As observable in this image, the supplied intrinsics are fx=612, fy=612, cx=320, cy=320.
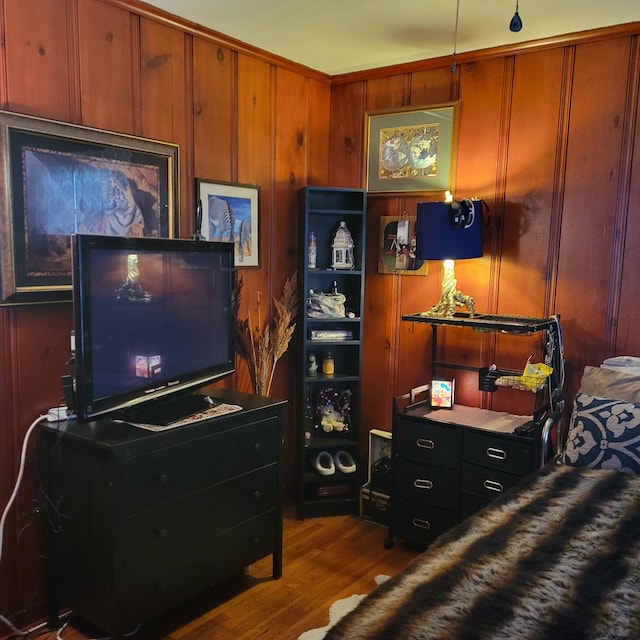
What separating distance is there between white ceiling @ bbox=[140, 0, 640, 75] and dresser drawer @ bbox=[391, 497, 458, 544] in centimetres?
226

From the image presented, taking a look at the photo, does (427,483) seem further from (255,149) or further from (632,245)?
(255,149)

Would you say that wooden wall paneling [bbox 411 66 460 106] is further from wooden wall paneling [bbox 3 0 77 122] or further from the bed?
the bed

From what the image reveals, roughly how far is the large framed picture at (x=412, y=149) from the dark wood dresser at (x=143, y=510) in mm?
1572

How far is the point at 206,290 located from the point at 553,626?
1824mm

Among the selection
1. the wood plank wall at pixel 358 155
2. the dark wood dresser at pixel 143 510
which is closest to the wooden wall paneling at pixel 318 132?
the wood plank wall at pixel 358 155

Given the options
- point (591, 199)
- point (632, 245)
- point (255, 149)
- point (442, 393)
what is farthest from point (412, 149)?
point (442, 393)

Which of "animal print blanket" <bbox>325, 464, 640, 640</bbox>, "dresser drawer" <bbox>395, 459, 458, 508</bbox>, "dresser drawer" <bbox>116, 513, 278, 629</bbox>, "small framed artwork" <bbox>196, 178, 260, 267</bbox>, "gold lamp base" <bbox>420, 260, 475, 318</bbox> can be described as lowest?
"dresser drawer" <bbox>116, 513, 278, 629</bbox>

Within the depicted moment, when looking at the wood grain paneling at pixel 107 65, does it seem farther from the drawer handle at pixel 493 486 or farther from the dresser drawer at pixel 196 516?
the drawer handle at pixel 493 486

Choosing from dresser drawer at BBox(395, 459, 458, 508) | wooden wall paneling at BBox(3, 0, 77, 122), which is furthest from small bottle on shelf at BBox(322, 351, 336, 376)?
wooden wall paneling at BBox(3, 0, 77, 122)

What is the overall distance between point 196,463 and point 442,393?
1.42 m

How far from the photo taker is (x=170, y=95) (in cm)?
278

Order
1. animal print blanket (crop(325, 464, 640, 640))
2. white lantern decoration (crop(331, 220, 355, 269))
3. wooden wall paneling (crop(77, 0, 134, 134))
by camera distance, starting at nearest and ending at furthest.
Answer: animal print blanket (crop(325, 464, 640, 640)) → wooden wall paneling (crop(77, 0, 134, 134)) → white lantern decoration (crop(331, 220, 355, 269))

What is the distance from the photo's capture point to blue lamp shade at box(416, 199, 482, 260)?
2.92 m

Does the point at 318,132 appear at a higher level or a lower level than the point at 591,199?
higher
